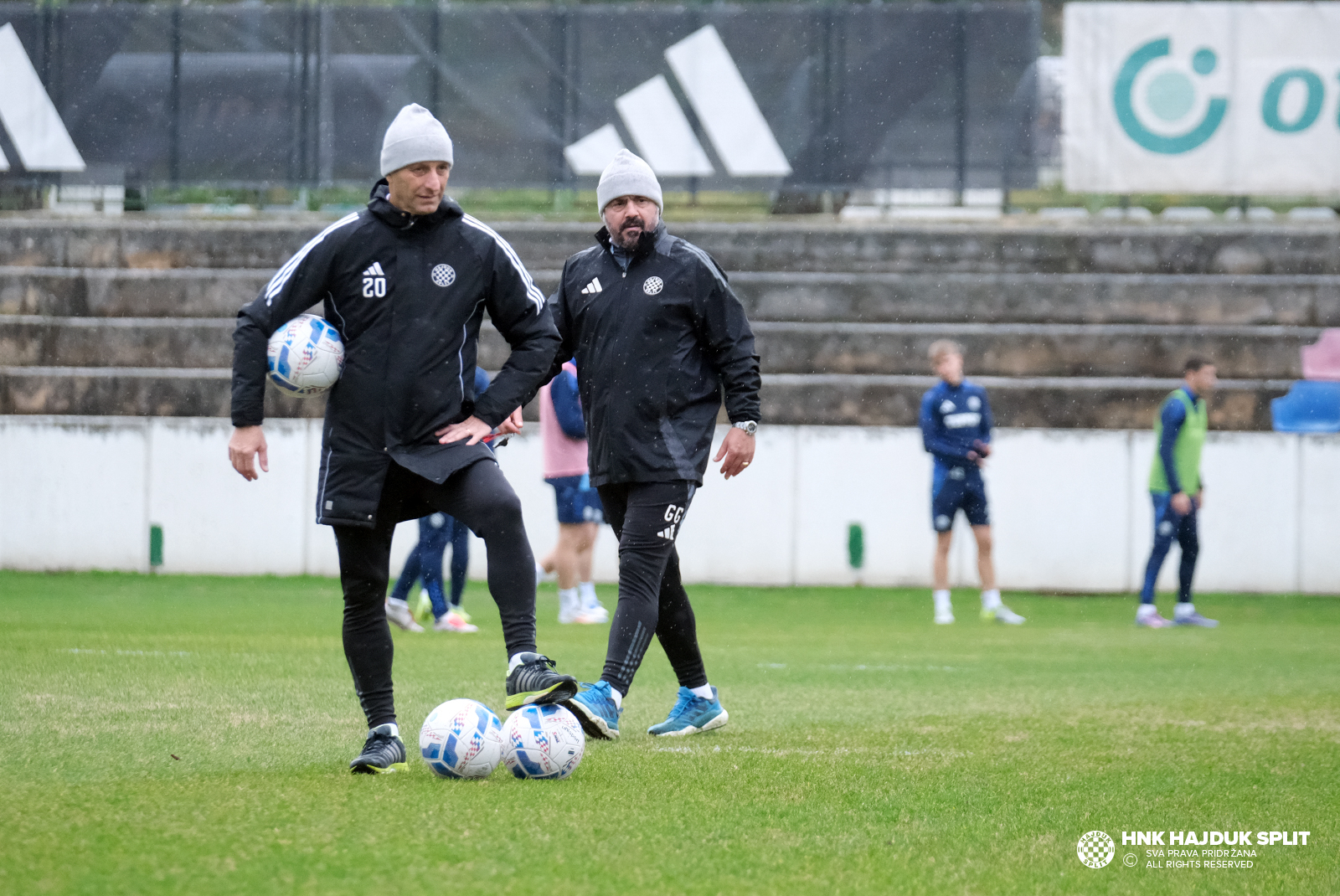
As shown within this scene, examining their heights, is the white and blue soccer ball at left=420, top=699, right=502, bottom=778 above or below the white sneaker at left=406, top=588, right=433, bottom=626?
above


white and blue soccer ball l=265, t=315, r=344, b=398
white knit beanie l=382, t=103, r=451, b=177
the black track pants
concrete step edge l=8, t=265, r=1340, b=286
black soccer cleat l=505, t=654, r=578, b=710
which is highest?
concrete step edge l=8, t=265, r=1340, b=286

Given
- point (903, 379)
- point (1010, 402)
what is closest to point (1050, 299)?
point (1010, 402)

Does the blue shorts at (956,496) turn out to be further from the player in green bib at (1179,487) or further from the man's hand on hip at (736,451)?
the man's hand on hip at (736,451)

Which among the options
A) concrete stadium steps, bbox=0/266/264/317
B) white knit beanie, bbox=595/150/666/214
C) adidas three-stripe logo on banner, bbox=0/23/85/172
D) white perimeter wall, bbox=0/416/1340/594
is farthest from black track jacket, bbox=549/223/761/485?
adidas three-stripe logo on banner, bbox=0/23/85/172

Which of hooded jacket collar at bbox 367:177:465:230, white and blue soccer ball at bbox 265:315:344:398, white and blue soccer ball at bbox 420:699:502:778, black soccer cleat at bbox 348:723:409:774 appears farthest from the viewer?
hooded jacket collar at bbox 367:177:465:230

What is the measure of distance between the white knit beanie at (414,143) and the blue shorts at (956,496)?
28.9ft

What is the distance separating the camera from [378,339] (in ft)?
17.9

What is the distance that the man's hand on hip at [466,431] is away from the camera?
5.50 metres

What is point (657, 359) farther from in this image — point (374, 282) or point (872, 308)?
point (872, 308)

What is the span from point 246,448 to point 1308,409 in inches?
563

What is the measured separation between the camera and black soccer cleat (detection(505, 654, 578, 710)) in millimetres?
5305

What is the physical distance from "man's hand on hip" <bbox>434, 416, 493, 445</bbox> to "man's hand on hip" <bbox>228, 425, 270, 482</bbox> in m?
0.57

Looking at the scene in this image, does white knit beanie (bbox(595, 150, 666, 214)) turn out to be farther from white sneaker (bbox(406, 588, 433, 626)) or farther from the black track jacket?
white sneaker (bbox(406, 588, 433, 626))

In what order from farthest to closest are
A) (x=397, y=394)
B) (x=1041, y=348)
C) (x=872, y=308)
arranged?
(x=872, y=308)
(x=1041, y=348)
(x=397, y=394)
